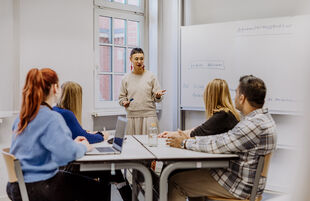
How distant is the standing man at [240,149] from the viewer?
1.85 meters

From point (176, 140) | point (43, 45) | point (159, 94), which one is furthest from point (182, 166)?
point (43, 45)

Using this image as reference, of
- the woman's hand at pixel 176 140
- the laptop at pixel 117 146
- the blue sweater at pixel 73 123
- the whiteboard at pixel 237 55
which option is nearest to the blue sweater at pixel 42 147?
the laptop at pixel 117 146

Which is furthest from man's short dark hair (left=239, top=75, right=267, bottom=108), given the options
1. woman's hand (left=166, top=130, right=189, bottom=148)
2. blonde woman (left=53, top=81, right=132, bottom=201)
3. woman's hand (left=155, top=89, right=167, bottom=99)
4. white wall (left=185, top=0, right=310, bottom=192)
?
woman's hand (left=155, top=89, right=167, bottom=99)

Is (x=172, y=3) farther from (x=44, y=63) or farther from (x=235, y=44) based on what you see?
(x=44, y=63)

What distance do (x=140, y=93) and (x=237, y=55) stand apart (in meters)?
1.25

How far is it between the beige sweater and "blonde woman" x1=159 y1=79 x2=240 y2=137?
1.52m

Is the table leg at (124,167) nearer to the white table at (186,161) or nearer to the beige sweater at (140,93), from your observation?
the white table at (186,161)

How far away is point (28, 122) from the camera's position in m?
1.67

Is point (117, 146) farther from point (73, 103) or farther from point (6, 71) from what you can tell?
point (6, 71)

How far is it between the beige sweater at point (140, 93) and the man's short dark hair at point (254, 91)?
1899mm

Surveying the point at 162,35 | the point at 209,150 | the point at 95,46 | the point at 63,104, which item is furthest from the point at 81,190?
the point at 162,35

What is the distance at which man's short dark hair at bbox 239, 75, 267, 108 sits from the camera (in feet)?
6.34

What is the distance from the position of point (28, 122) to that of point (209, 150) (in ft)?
3.69

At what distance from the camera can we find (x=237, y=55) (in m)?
3.72
